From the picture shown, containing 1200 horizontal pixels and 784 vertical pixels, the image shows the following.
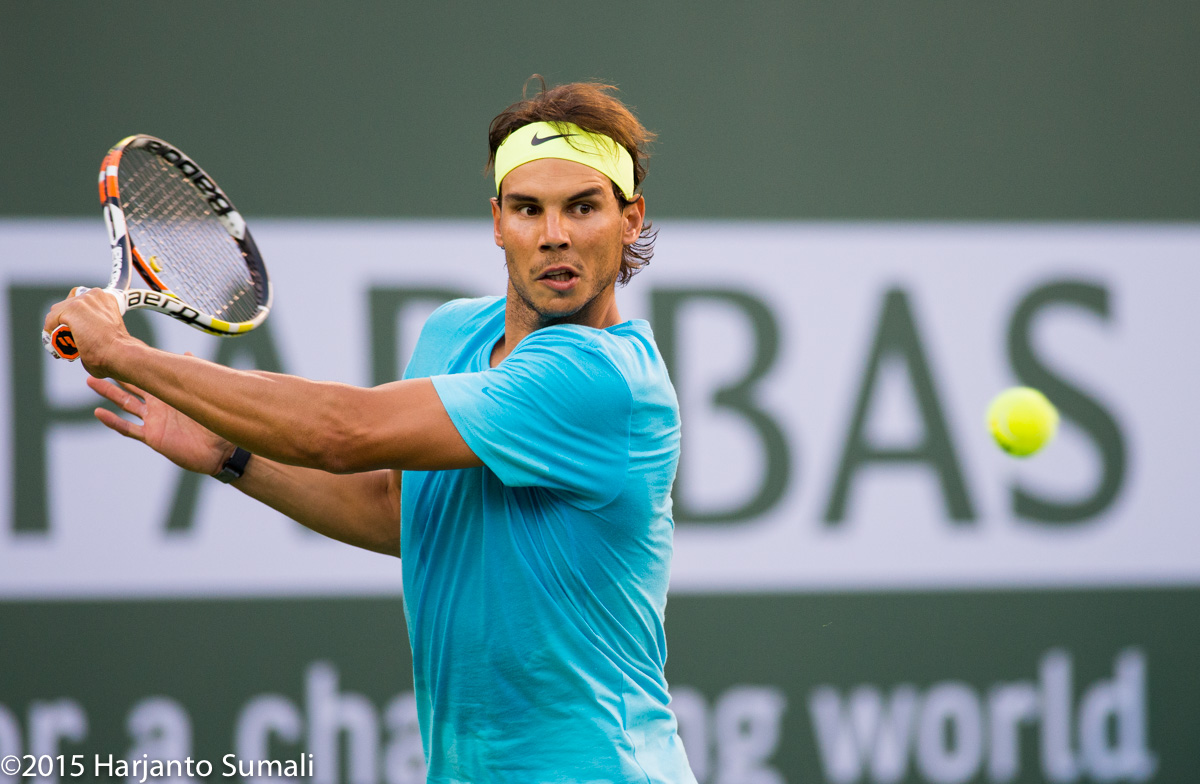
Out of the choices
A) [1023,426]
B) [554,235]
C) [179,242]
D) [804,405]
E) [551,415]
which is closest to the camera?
[551,415]

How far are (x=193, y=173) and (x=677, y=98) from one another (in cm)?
198

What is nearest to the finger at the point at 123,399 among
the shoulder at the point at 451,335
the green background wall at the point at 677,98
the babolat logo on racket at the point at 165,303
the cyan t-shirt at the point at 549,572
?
the babolat logo on racket at the point at 165,303

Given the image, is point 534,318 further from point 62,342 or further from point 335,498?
point 62,342

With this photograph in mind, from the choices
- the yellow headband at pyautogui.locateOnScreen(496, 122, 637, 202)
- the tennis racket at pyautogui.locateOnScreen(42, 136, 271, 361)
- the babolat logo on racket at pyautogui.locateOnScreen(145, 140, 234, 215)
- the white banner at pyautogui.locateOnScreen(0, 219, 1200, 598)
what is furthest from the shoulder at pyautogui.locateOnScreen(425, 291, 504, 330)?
the white banner at pyautogui.locateOnScreen(0, 219, 1200, 598)

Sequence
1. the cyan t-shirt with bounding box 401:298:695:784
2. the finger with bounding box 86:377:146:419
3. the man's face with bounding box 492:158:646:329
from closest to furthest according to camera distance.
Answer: the cyan t-shirt with bounding box 401:298:695:784, the man's face with bounding box 492:158:646:329, the finger with bounding box 86:377:146:419

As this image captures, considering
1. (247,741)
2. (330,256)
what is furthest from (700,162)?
(247,741)

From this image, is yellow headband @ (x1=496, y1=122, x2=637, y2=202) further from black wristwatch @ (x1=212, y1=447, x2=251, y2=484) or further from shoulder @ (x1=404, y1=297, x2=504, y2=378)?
black wristwatch @ (x1=212, y1=447, x2=251, y2=484)

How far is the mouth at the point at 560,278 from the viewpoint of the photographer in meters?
2.01

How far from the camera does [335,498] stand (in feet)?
7.63

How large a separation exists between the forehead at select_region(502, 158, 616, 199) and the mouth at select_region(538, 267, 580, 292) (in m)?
0.13

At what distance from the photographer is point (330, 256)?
3.90 metres

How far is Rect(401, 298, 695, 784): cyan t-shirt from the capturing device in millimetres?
1899

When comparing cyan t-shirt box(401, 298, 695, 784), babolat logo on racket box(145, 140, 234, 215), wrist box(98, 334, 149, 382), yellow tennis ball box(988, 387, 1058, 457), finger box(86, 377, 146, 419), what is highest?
babolat logo on racket box(145, 140, 234, 215)

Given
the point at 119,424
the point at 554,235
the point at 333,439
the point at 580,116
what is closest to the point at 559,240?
the point at 554,235
